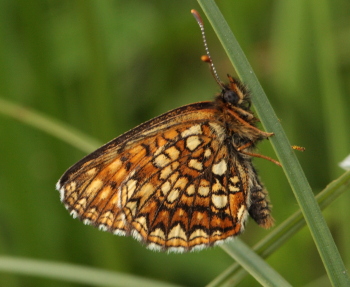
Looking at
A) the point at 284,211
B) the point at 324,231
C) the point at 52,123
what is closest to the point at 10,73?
the point at 52,123

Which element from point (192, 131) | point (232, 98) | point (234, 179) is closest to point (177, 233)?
point (234, 179)

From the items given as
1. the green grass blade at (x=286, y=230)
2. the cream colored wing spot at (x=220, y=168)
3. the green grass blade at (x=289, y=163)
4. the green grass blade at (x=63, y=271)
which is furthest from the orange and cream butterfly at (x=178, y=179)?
the green grass blade at (x=289, y=163)

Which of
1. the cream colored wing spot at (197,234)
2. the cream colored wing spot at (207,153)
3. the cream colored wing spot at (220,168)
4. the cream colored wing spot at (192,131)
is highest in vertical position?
the cream colored wing spot at (192,131)

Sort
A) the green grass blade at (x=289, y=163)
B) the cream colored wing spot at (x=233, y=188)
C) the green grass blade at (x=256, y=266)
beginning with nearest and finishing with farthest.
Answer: the green grass blade at (x=289, y=163) < the green grass blade at (x=256, y=266) < the cream colored wing spot at (x=233, y=188)

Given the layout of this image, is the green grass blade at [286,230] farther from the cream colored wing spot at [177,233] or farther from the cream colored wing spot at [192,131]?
the cream colored wing spot at [192,131]

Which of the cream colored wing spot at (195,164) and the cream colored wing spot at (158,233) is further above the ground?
the cream colored wing spot at (195,164)

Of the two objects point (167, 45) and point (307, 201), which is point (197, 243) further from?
point (167, 45)
